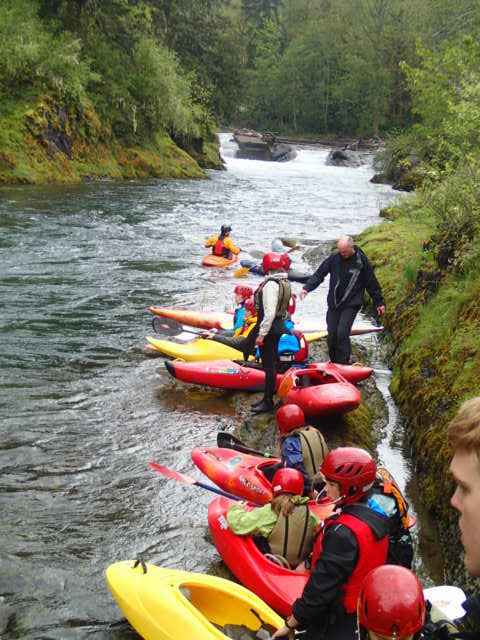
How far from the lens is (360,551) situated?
2.80 m

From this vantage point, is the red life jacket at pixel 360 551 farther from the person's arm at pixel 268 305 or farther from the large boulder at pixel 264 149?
the large boulder at pixel 264 149

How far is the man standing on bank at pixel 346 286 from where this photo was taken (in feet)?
22.7

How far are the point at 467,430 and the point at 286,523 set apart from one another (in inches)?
118

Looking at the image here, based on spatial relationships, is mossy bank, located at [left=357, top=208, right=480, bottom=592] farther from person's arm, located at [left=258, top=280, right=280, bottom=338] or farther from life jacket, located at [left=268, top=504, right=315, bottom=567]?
person's arm, located at [left=258, top=280, right=280, bottom=338]

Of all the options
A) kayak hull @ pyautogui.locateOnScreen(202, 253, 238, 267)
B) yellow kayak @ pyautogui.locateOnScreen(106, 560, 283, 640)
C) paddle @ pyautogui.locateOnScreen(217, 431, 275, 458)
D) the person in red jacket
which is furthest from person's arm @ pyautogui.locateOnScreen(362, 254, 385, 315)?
kayak hull @ pyautogui.locateOnScreen(202, 253, 238, 267)

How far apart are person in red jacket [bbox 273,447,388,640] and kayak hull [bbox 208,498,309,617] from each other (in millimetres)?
840

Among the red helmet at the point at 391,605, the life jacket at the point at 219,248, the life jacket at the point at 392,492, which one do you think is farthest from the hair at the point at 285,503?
the life jacket at the point at 219,248

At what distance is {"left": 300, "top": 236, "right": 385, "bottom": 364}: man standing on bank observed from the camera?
692 cm

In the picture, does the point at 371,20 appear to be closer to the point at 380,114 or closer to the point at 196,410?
the point at 380,114

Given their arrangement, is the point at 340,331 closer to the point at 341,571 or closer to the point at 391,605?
the point at 341,571

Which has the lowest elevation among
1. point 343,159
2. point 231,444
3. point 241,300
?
Result: point 231,444

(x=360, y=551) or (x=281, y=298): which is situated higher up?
(x=281, y=298)

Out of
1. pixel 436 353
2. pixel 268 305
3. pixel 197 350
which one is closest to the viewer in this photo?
pixel 268 305

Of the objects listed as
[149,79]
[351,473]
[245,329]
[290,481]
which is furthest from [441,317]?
[149,79]
